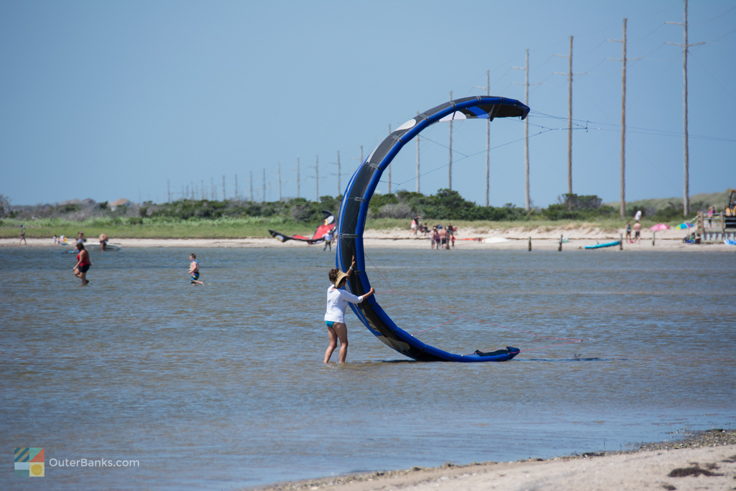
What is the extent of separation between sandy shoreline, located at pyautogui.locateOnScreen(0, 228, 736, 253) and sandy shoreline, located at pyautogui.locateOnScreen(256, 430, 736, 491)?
196 feet

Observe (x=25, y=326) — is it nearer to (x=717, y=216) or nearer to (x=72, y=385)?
(x=72, y=385)

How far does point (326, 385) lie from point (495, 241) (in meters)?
67.3

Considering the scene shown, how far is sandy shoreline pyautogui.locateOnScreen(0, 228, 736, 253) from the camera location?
72375 millimetres

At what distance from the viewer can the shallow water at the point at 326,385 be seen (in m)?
10.5

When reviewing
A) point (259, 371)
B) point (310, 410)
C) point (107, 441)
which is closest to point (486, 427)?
point (310, 410)

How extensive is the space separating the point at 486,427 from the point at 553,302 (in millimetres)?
18914

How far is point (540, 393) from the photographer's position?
13922mm

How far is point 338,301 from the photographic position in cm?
1538

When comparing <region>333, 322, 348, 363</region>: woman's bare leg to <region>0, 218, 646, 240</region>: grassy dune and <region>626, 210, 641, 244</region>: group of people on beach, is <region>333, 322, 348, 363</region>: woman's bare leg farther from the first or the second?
<region>0, 218, 646, 240</region>: grassy dune

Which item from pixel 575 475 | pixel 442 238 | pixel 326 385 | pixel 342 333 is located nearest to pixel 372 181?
pixel 342 333

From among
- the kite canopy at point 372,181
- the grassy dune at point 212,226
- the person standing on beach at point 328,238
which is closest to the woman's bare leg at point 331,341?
the kite canopy at point 372,181

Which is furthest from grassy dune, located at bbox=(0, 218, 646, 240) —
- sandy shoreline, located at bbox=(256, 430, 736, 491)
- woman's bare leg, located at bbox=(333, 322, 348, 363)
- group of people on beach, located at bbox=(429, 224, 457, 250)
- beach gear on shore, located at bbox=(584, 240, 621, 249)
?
sandy shoreline, located at bbox=(256, 430, 736, 491)

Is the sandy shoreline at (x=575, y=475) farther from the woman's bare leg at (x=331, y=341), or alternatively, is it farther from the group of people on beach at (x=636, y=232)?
the group of people on beach at (x=636, y=232)

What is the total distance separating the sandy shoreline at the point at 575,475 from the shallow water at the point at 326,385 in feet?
2.02
